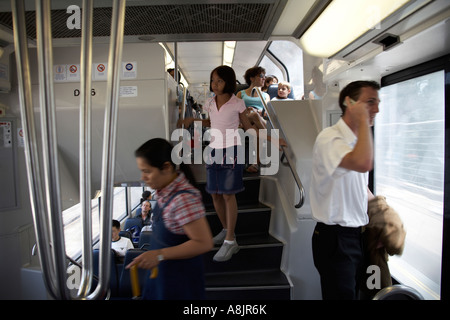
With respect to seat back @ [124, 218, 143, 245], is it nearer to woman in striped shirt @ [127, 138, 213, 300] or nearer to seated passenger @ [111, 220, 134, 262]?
seated passenger @ [111, 220, 134, 262]

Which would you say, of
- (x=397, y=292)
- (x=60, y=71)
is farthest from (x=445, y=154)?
(x=60, y=71)

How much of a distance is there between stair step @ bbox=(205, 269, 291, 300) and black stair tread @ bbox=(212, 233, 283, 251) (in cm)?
21

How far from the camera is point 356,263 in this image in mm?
1247

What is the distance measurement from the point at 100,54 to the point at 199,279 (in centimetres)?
148

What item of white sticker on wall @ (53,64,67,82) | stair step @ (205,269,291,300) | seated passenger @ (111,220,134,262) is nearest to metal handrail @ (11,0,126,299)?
white sticker on wall @ (53,64,67,82)

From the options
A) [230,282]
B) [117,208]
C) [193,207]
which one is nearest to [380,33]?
[193,207]

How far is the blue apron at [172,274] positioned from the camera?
101 centimetres

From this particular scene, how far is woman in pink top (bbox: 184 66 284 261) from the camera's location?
6.41 feet

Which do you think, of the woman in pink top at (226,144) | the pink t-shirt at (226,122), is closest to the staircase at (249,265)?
the woman in pink top at (226,144)

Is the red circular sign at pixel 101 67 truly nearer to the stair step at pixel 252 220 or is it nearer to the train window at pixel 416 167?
the stair step at pixel 252 220

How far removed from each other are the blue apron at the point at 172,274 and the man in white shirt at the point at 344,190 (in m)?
0.59

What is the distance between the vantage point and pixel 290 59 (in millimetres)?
5203

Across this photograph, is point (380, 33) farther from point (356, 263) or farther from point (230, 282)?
point (230, 282)

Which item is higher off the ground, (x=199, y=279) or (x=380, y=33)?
(x=380, y=33)
